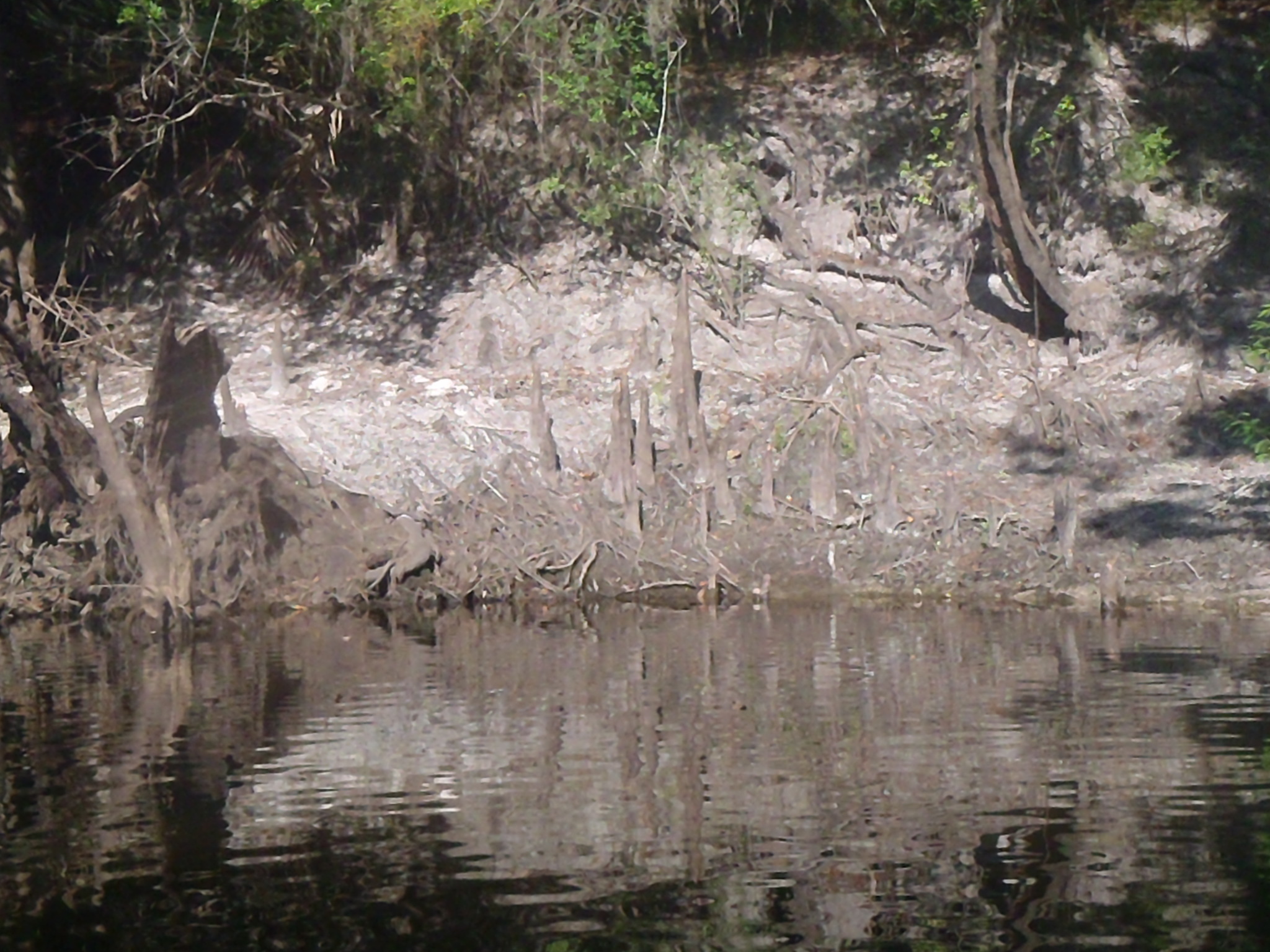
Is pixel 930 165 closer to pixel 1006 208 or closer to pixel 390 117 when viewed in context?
pixel 1006 208

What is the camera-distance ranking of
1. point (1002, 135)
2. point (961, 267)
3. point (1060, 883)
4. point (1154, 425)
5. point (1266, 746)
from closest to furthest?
1. point (1060, 883)
2. point (1266, 746)
3. point (1154, 425)
4. point (1002, 135)
5. point (961, 267)

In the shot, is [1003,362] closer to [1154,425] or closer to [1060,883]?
[1154,425]

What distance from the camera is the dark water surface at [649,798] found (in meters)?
5.84

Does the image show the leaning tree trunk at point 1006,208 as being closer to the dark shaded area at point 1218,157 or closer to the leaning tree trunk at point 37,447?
the dark shaded area at point 1218,157

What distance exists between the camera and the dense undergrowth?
18.9 m

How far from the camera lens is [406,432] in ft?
57.4

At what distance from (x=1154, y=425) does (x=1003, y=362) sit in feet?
6.58

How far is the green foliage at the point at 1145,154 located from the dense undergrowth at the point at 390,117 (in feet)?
0.18

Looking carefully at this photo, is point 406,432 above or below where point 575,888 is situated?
above

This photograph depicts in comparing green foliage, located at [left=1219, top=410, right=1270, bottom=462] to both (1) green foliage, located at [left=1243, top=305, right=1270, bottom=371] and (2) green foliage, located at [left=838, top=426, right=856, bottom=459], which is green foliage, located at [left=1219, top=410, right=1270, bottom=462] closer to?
(1) green foliage, located at [left=1243, top=305, right=1270, bottom=371]

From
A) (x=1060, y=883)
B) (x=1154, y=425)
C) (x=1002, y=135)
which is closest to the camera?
(x=1060, y=883)

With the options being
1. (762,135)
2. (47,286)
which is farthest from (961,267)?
(47,286)

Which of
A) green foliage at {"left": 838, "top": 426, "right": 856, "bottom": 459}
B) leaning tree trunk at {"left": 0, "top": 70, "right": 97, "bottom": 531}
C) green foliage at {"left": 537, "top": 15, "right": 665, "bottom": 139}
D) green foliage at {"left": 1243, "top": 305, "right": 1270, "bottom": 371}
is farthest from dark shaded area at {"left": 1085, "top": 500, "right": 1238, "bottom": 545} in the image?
leaning tree trunk at {"left": 0, "top": 70, "right": 97, "bottom": 531}

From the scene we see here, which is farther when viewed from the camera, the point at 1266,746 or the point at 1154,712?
the point at 1154,712
